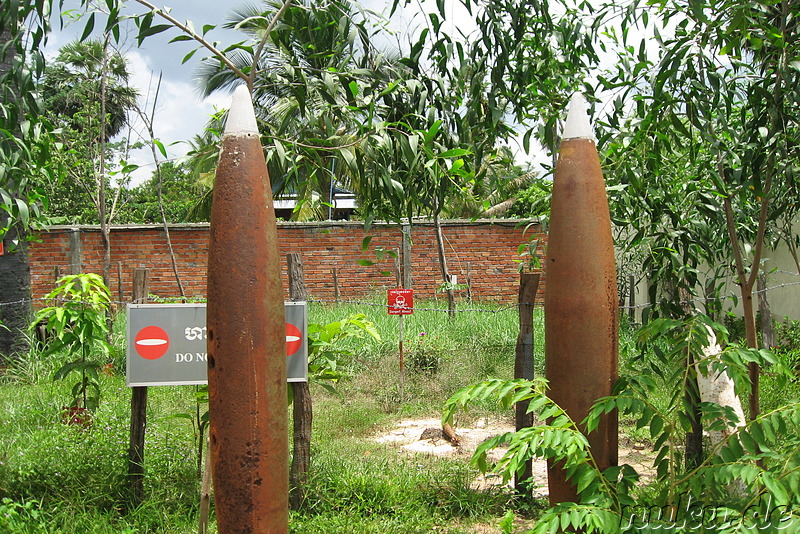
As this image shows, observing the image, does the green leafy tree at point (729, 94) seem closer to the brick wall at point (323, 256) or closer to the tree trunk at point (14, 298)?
the tree trunk at point (14, 298)

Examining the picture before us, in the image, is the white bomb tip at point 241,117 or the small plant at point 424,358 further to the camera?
the small plant at point 424,358

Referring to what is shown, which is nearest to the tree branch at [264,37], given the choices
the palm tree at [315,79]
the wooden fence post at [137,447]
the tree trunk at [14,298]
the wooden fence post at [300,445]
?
the palm tree at [315,79]

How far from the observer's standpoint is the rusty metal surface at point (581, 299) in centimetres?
231

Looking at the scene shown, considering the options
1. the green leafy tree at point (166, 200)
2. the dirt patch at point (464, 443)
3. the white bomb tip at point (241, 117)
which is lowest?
the dirt patch at point (464, 443)

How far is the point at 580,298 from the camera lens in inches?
90.7

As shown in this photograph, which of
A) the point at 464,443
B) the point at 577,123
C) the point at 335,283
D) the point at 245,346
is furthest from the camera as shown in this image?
the point at 335,283

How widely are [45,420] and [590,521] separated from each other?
428cm

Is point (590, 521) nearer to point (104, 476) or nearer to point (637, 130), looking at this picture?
point (637, 130)

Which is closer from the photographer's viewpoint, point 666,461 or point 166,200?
point 666,461

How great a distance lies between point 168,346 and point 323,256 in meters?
8.95

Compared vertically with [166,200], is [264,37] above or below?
below

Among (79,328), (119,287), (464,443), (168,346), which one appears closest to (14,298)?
(79,328)

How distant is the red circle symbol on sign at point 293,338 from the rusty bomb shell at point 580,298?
1.30 m

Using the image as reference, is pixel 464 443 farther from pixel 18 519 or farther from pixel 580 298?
pixel 580 298
